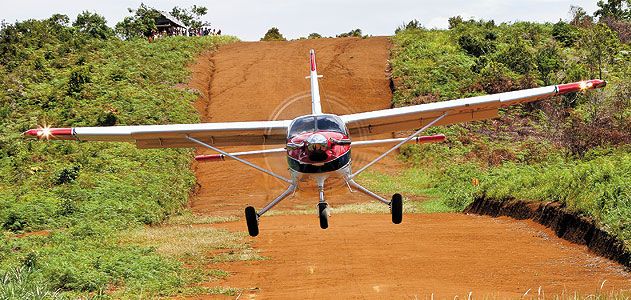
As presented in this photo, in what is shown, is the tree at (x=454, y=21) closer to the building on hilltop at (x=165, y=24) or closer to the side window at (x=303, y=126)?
the building on hilltop at (x=165, y=24)

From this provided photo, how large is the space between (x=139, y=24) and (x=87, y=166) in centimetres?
4533

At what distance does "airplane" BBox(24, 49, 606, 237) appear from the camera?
1730cm

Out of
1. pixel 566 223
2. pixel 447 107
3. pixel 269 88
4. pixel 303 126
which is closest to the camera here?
pixel 303 126

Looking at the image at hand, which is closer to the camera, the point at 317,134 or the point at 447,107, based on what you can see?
the point at 317,134

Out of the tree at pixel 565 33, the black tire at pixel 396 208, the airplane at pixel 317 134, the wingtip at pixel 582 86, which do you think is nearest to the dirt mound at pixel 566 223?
the wingtip at pixel 582 86

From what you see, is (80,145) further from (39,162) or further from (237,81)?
(237,81)

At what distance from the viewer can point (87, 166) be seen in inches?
1516

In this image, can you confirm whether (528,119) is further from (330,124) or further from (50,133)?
(50,133)

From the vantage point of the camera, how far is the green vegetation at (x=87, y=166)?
18.8 metres

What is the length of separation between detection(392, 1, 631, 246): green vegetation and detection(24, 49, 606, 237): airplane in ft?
12.6

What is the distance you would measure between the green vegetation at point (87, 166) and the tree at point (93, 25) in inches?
6.5

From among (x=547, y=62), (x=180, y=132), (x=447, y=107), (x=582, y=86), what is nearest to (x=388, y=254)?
(x=447, y=107)

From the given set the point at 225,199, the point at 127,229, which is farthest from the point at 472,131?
the point at 127,229

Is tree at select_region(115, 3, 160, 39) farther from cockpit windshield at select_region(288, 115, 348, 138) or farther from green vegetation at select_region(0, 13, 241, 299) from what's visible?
cockpit windshield at select_region(288, 115, 348, 138)
